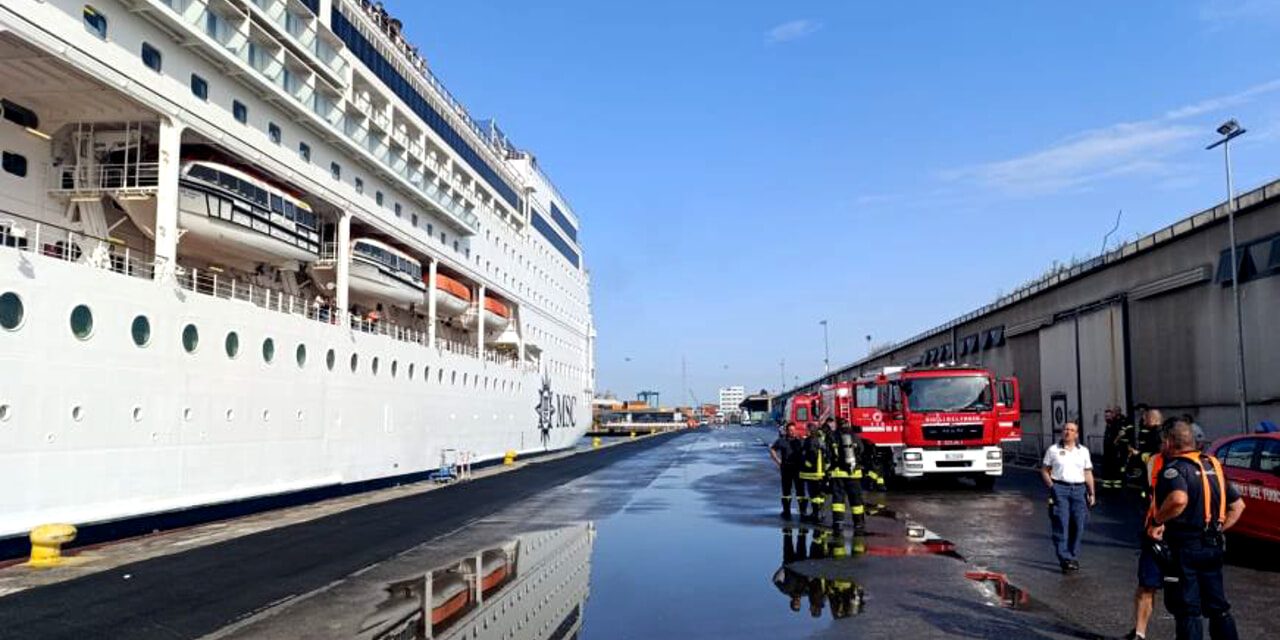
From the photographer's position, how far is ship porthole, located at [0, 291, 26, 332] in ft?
36.5

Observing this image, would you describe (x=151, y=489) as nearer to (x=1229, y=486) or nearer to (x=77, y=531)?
(x=77, y=531)

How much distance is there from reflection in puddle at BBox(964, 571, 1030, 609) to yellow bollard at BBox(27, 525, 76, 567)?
36.2ft

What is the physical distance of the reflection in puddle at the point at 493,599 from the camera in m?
7.02

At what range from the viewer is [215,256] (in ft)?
63.0

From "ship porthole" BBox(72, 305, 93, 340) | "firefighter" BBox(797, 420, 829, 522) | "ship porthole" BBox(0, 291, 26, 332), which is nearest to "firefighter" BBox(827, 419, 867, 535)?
"firefighter" BBox(797, 420, 829, 522)

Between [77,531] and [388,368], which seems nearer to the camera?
[77,531]

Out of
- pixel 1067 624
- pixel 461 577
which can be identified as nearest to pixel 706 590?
pixel 461 577

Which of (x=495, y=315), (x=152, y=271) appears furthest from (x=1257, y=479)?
(x=495, y=315)

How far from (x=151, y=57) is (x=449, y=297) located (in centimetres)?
1629

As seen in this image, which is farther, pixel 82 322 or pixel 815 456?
pixel 815 456

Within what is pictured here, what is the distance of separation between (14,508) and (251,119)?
10277 millimetres

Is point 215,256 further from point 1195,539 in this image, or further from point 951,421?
point 1195,539

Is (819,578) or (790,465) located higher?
(790,465)

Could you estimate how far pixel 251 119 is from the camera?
18766 mm
